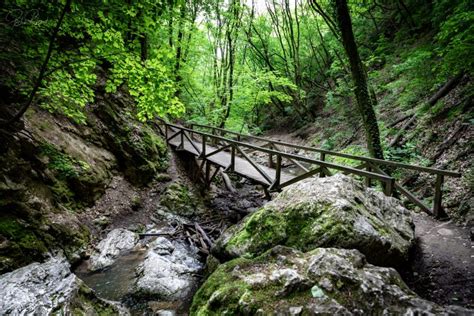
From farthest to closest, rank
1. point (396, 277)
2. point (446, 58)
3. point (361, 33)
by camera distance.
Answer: point (361, 33) → point (446, 58) → point (396, 277)

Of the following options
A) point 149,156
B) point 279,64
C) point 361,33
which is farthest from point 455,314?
point 279,64

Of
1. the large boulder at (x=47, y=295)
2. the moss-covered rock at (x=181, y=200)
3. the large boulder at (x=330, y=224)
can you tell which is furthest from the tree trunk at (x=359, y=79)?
the large boulder at (x=47, y=295)

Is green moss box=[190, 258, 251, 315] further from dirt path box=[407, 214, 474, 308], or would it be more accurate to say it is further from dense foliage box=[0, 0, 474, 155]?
dense foliage box=[0, 0, 474, 155]

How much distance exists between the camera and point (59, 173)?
6656mm

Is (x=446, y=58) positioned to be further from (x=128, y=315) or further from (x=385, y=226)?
(x=128, y=315)

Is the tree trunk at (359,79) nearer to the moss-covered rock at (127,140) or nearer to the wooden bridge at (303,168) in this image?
the wooden bridge at (303,168)

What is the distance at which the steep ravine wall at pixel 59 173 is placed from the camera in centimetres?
518

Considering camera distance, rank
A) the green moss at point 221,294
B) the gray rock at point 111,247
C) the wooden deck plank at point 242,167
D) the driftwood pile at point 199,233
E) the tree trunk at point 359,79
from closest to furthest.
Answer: the green moss at point 221,294
the gray rock at point 111,247
the driftwood pile at point 199,233
the tree trunk at point 359,79
the wooden deck plank at point 242,167

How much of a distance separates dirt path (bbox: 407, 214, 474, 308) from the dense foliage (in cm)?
357

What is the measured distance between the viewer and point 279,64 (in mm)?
21688

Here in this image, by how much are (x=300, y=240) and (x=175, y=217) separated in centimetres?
558

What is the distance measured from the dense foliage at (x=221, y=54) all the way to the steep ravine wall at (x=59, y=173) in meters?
0.79

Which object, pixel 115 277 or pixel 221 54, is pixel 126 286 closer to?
pixel 115 277

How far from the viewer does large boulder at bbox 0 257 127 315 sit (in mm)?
3492
